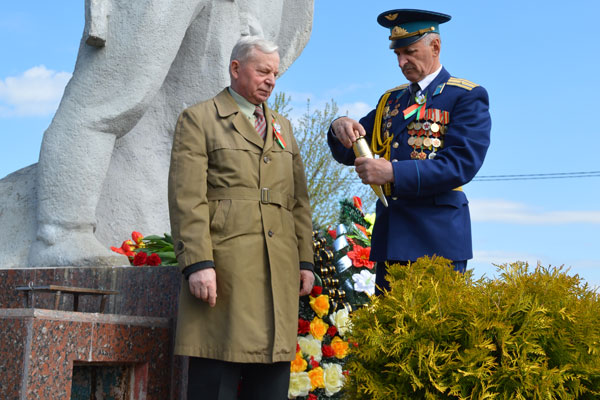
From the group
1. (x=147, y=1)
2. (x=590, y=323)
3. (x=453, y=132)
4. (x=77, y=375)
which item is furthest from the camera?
(x=147, y=1)

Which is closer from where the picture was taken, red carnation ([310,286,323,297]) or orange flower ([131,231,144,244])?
red carnation ([310,286,323,297])

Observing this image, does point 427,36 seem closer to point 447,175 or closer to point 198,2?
point 447,175

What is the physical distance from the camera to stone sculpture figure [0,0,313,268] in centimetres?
422

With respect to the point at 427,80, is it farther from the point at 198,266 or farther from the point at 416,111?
the point at 198,266

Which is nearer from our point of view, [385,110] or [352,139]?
[352,139]

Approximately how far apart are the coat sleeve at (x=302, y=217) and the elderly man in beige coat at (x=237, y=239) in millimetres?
42

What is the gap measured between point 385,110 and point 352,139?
13.8 inches

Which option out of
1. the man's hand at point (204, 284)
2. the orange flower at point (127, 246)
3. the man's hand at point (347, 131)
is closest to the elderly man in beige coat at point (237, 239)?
the man's hand at point (204, 284)

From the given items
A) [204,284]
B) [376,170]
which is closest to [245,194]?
[204,284]

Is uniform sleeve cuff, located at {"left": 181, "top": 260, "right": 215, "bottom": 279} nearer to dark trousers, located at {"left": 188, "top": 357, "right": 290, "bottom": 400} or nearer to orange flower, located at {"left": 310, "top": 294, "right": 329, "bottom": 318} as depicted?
dark trousers, located at {"left": 188, "top": 357, "right": 290, "bottom": 400}

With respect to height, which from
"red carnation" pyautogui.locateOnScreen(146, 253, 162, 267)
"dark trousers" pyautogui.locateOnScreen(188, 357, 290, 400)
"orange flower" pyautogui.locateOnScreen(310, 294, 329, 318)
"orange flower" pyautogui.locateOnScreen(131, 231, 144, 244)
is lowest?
"dark trousers" pyautogui.locateOnScreen(188, 357, 290, 400)

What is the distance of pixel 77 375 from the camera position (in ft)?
11.0

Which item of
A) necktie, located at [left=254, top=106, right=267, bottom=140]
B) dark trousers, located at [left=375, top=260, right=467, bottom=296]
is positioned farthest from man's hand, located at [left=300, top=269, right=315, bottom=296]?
necktie, located at [left=254, top=106, right=267, bottom=140]

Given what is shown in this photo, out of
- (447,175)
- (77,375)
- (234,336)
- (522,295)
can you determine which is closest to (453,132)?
(447,175)
